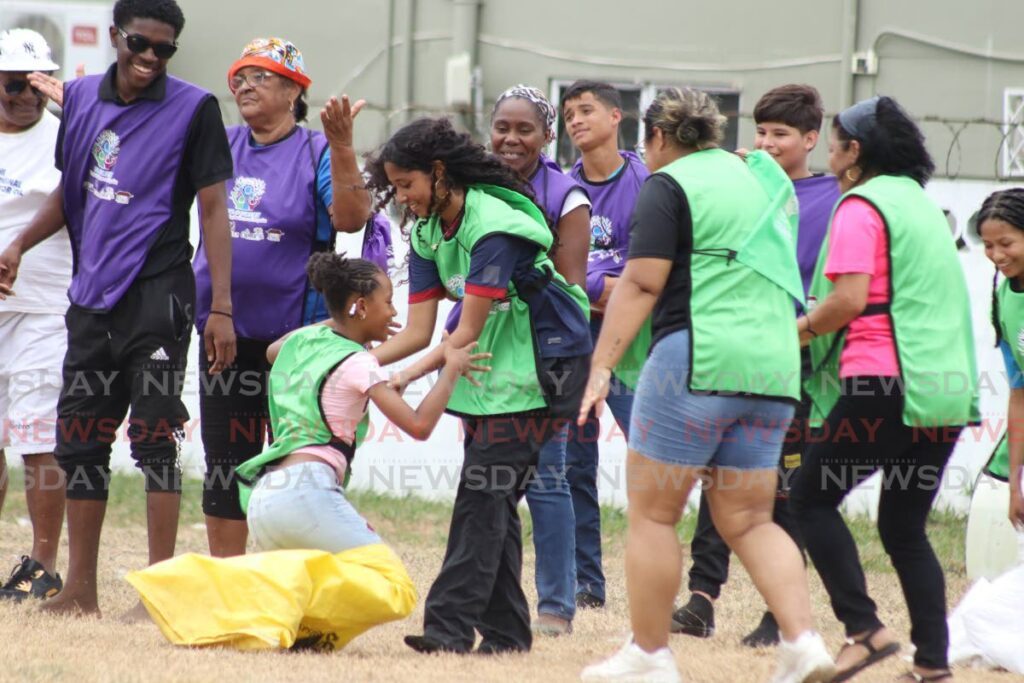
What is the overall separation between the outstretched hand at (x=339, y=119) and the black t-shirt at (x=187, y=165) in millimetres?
457

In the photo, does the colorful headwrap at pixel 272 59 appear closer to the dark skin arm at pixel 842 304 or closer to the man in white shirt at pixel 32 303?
the man in white shirt at pixel 32 303

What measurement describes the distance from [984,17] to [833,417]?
6786 mm

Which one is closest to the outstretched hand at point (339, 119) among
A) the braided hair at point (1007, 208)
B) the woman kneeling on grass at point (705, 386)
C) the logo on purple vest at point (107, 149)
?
the logo on purple vest at point (107, 149)

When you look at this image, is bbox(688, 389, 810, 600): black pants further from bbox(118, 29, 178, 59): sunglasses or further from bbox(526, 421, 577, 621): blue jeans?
bbox(118, 29, 178, 59): sunglasses

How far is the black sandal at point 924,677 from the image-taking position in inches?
182

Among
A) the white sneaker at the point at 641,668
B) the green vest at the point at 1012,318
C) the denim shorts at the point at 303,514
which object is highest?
the green vest at the point at 1012,318

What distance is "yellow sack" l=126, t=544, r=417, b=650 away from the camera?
4.70m

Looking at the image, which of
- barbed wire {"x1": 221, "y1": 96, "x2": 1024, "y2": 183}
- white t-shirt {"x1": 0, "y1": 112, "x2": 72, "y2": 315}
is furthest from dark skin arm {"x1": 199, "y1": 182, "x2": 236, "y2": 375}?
barbed wire {"x1": 221, "y1": 96, "x2": 1024, "y2": 183}

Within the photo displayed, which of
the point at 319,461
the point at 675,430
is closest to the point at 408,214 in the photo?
the point at 319,461

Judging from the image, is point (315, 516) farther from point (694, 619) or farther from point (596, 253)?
point (596, 253)

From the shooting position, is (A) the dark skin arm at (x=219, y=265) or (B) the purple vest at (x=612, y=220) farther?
(B) the purple vest at (x=612, y=220)

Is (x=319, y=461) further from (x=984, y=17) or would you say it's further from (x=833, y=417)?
(x=984, y=17)

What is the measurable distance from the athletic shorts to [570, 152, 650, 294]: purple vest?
2311mm

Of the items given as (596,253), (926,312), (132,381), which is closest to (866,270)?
(926,312)
